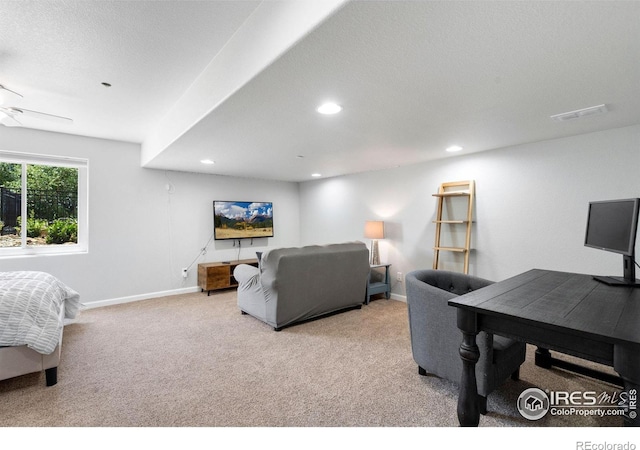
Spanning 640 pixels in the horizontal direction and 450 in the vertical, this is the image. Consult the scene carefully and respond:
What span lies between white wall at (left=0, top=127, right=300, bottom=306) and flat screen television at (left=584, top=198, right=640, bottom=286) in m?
5.10

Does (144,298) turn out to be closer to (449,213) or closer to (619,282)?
(449,213)

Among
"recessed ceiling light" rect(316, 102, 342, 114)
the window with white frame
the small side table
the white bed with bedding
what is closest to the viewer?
the white bed with bedding

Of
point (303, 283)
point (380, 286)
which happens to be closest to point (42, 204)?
point (303, 283)

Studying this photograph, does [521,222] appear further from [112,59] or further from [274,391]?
[112,59]

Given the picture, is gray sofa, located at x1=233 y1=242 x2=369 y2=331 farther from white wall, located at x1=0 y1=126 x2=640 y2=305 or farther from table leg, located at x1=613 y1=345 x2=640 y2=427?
table leg, located at x1=613 y1=345 x2=640 y2=427

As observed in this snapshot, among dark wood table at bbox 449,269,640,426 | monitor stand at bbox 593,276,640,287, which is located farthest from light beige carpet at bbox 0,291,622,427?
monitor stand at bbox 593,276,640,287

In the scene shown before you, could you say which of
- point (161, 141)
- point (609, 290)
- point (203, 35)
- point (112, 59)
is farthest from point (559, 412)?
point (161, 141)

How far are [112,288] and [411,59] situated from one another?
16.0 ft

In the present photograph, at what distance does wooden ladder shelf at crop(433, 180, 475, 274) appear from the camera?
3.68 metres

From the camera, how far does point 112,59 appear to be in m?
2.20

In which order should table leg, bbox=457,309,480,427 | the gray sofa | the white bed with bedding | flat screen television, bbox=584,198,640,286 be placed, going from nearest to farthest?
table leg, bbox=457,309,480,427 < flat screen television, bbox=584,198,640,286 < the white bed with bedding < the gray sofa

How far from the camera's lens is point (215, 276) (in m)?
4.88

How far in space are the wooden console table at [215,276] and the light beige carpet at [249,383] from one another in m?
1.39

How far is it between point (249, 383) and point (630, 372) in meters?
2.11
